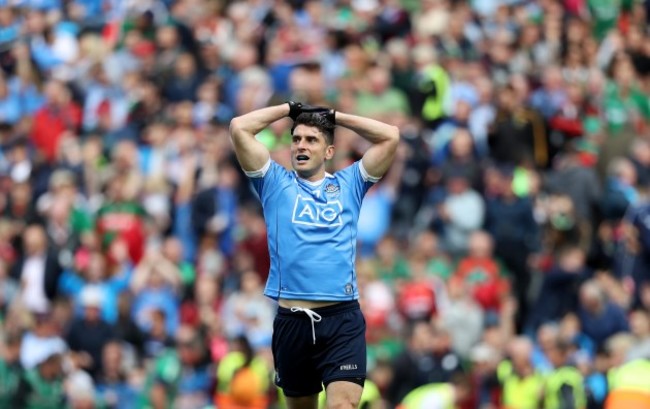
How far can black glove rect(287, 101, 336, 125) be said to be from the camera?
1038 cm

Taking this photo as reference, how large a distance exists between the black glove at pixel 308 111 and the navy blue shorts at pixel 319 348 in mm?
1202

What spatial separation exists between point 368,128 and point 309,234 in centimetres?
78

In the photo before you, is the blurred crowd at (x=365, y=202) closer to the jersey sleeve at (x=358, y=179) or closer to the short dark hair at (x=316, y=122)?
the jersey sleeve at (x=358, y=179)

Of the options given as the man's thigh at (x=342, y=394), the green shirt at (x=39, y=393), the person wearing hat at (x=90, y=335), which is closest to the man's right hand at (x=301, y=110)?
the man's thigh at (x=342, y=394)

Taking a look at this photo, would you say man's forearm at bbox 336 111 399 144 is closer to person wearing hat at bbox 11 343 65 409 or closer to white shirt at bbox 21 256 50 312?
person wearing hat at bbox 11 343 65 409

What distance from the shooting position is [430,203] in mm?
18203

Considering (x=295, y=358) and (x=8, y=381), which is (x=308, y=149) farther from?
(x=8, y=381)

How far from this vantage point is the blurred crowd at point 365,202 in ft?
52.8

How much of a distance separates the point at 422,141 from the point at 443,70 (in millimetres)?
1366

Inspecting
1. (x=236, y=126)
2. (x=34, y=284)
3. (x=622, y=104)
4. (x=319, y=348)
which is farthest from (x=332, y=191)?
(x=622, y=104)

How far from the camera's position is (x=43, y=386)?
16.8 meters

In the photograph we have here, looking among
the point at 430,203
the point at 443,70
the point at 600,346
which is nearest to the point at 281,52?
the point at 443,70

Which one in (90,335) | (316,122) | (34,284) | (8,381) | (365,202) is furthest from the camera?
(34,284)

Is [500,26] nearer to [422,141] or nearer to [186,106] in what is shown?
[422,141]
